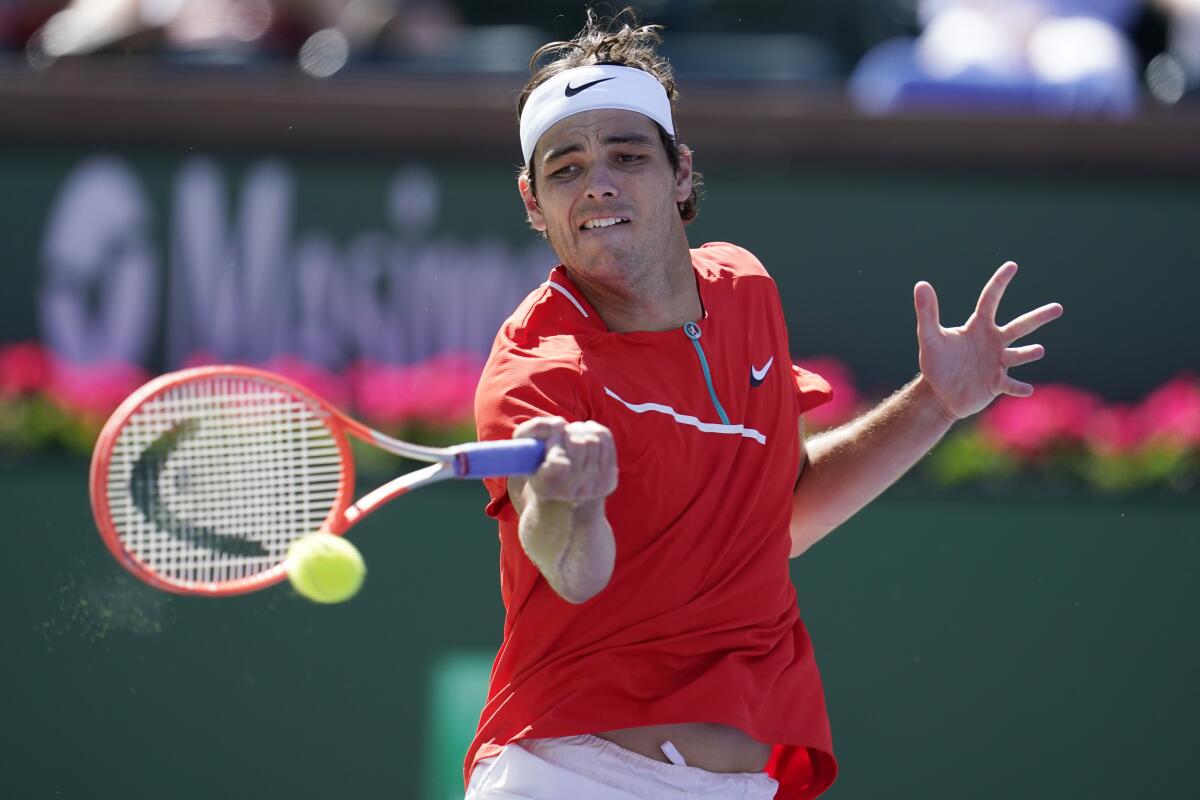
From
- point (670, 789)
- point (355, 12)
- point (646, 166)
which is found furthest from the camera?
point (355, 12)

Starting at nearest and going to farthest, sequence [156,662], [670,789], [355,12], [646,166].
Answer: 1. [670,789]
2. [646,166]
3. [156,662]
4. [355,12]

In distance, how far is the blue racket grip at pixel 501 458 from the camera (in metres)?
2.45

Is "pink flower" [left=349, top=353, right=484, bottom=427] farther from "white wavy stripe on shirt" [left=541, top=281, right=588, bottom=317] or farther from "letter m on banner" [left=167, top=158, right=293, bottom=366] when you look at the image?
"white wavy stripe on shirt" [left=541, top=281, right=588, bottom=317]

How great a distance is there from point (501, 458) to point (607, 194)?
607 millimetres

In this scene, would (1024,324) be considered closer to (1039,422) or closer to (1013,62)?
(1039,422)

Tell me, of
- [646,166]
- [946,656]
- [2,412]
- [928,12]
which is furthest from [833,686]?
[928,12]

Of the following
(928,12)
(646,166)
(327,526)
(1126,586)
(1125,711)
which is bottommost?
(1125,711)

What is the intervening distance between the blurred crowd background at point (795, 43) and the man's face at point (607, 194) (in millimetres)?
3265

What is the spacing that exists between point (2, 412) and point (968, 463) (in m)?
2.92

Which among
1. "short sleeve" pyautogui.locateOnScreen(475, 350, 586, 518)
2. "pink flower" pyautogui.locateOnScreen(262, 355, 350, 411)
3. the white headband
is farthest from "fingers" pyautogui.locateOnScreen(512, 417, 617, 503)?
"pink flower" pyautogui.locateOnScreen(262, 355, 350, 411)

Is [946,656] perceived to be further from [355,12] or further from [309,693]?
[355,12]

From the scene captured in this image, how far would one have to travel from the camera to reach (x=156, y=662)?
15.2 ft

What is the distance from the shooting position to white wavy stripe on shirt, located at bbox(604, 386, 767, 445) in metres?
2.71

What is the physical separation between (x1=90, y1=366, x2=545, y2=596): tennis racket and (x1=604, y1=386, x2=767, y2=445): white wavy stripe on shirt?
1.10 ft
